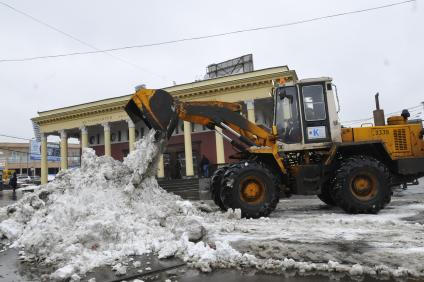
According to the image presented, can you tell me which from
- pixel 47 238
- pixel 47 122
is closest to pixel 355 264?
pixel 47 238

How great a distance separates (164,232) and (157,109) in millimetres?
3207

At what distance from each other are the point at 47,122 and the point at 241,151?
27.6 m

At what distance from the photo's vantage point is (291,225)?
734cm

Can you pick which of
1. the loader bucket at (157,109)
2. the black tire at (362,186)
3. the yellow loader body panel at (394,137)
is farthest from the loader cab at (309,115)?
the loader bucket at (157,109)

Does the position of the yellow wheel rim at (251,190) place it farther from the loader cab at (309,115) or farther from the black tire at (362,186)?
the black tire at (362,186)

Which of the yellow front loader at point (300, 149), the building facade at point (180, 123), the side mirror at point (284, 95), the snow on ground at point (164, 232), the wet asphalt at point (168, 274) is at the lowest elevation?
the wet asphalt at point (168, 274)

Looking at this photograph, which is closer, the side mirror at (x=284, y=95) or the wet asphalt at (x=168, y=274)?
the wet asphalt at (x=168, y=274)

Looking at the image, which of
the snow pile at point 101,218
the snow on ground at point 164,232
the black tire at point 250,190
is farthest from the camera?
the black tire at point 250,190

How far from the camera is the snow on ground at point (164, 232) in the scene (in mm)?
4859

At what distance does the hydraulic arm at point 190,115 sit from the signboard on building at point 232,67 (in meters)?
20.6

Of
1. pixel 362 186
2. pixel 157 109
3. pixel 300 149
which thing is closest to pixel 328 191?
pixel 362 186

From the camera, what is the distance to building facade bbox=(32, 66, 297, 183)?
947 inches

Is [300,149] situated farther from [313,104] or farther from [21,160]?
[21,160]

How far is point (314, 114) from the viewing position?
29.6 feet
